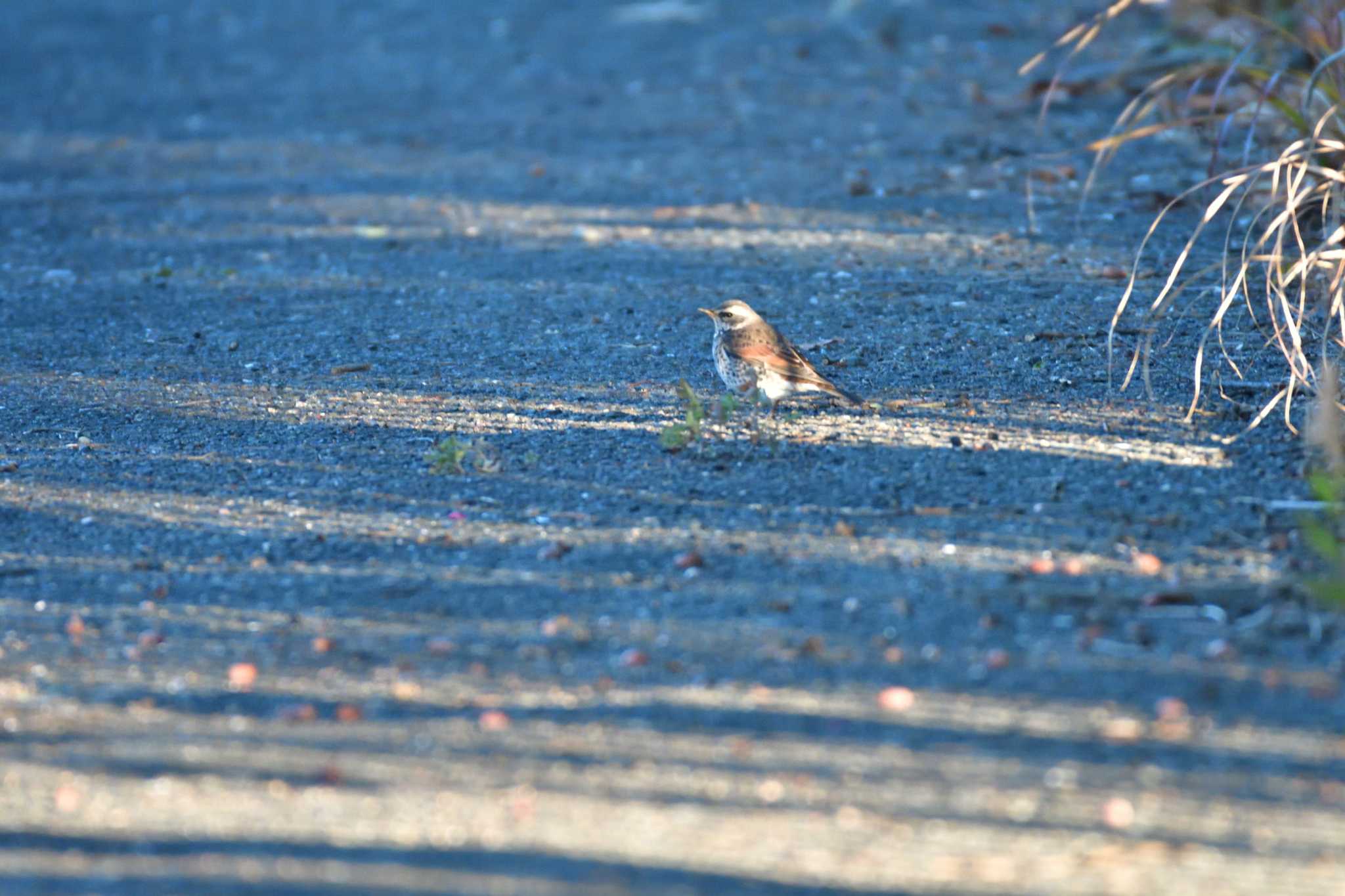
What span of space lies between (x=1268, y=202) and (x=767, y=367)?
1.85 metres

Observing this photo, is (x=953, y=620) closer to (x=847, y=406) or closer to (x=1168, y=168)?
(x=847, y=406)

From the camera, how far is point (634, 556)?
4531mm

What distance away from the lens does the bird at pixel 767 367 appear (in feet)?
18.1

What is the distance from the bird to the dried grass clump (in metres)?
1.07

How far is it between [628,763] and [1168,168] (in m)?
6.40

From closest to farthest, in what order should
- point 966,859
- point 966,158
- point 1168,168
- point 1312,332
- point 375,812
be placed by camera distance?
1. point 966,859
2. point 375,812
3. point 1312,332
4. point 1168,168
5. point 966,158

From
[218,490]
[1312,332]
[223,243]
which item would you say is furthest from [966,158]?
[218,490]

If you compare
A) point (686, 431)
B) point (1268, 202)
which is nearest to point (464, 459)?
point (686, 431)

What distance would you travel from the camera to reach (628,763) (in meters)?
3.44

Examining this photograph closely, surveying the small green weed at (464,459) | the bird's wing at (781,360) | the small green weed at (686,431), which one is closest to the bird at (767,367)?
the bird's wing at (781,360)

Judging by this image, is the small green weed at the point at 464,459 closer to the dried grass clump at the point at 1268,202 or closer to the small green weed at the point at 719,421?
the small green weed at the point at 719,421

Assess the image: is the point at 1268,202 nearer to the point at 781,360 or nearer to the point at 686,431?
the point at 781,360

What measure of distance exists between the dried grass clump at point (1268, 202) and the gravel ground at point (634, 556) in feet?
0.94

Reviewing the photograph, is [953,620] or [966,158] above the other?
[966,158]
